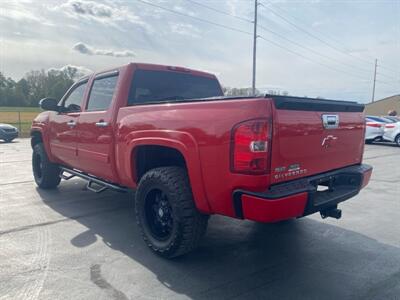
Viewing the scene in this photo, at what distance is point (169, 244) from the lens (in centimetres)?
330

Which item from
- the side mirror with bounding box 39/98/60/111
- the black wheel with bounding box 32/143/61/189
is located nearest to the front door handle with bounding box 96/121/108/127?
the side mirror with bounding box 39/98/60/111

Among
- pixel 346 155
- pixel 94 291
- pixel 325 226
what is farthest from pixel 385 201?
pixel 94 291

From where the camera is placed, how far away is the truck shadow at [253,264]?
287 centimetres

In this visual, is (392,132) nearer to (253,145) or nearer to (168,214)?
(168,214)

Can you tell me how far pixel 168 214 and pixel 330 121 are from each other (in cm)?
184

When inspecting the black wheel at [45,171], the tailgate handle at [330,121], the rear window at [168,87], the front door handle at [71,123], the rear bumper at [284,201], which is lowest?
the black wheel at [45,171]

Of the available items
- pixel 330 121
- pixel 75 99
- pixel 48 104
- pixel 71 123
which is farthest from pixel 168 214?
pixel 48 104

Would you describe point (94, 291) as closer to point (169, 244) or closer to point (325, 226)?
point (169, 244)

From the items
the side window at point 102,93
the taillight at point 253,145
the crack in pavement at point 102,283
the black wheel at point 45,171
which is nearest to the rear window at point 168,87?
the side window at point 102,93

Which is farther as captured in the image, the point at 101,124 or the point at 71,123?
the point at 71,123

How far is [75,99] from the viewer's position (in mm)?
5441

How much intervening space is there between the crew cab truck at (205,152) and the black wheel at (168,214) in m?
0.01

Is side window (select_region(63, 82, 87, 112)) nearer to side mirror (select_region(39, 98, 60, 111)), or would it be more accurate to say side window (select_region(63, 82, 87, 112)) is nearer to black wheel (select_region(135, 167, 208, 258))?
side mirror (select_region(39, 98, 60, 111))

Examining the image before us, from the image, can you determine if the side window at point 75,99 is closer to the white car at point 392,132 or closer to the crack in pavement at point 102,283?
the crack in pavement at point 102,283
